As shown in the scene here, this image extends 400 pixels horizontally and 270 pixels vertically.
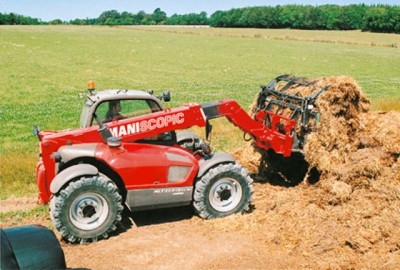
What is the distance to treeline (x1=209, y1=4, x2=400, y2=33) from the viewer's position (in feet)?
335

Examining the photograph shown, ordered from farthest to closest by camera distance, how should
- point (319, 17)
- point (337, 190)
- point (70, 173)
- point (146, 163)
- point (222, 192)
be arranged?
point (319, 17), point (337, 190), point (222, 192), point (146, 163), point (70, 173)

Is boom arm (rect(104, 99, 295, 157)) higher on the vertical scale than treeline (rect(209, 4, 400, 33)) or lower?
lower

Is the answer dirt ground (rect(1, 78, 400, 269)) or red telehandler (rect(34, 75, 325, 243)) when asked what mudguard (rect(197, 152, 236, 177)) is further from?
dirt ground (rect(1, 78, 400, 269))

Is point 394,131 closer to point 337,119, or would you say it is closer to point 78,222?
point 337,119

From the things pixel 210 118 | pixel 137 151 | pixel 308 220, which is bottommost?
pixel 308 220

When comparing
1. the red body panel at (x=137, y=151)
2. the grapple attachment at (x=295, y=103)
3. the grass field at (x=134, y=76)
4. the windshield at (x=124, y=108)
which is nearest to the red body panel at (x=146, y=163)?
the red body panel at (x=137, y=151)

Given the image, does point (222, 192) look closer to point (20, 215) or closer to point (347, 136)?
point (347, 136)

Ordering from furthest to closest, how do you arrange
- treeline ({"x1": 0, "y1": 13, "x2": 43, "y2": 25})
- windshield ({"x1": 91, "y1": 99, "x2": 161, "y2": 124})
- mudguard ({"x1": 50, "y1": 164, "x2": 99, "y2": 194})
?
treeline ({"x1": 0, "y1": 13, "x2": 43, "y2": 25})
windshield ({"x1": 91, "y1": 99, "x2": 161, "y2": 124})
mudguard ({"x1": 50, "y1": 164, "x2": 99, "y2": 194})

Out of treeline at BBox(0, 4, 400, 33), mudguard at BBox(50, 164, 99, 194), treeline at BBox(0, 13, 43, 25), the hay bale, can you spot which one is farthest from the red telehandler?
treeline at BBox(0, 13, 43, 25)

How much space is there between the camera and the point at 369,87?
1178 inches

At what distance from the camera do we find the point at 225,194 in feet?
28.4

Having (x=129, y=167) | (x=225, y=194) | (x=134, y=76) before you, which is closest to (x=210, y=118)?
(x=225, y=194)

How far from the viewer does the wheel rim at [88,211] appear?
757 cm

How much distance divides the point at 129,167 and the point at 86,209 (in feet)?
3.23
